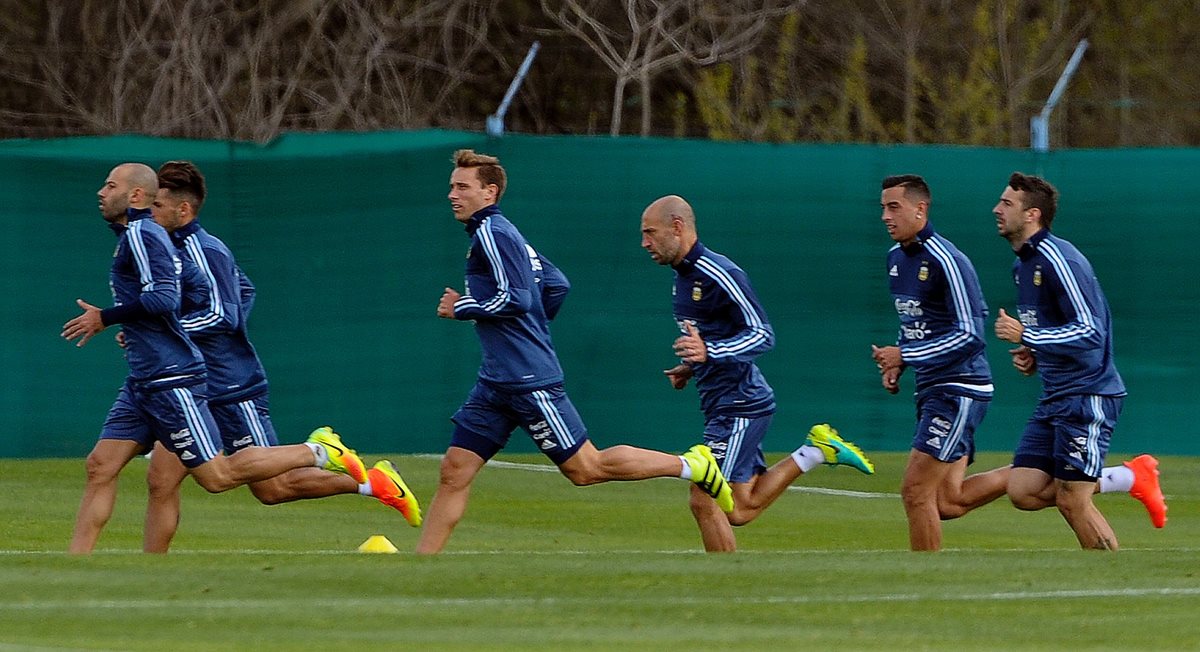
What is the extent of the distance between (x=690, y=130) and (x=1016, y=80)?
4259 mm

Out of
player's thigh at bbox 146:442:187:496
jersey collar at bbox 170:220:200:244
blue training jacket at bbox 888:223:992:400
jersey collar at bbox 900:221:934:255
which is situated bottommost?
player's thigh at bbox 146:442:187:496

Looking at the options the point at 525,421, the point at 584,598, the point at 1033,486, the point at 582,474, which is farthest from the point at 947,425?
the point at 584,598

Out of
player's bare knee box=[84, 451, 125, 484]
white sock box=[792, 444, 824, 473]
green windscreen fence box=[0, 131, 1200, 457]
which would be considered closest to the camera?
player's bare knee box=[84, 451, 125, 484]

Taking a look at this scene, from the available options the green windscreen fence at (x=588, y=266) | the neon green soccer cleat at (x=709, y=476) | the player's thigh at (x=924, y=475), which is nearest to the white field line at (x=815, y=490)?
the green windscreen fence at (x=588, y=266)

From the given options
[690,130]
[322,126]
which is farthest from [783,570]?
[690,130]

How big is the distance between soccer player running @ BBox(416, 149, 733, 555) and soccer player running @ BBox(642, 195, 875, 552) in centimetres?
22

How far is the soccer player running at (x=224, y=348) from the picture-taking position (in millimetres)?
10734

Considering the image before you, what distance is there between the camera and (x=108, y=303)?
16406 mm

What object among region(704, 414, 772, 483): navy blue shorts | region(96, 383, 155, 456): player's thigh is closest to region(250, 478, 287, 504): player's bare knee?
region(96, 383, 155, 456): player's thigh

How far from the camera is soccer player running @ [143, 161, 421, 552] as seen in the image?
1073 centimetres

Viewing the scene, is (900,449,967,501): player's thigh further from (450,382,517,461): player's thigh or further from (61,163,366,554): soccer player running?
(61,163,366,554): soccer player running

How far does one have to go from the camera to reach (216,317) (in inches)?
425

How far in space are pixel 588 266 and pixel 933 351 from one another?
665 centimetres

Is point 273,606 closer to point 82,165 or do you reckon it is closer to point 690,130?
point 82,165
